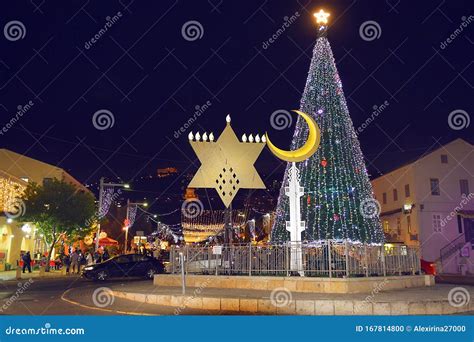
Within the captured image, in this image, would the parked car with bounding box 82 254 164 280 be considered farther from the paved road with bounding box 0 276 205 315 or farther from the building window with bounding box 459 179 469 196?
the building window with bounding box 459 179 469 196

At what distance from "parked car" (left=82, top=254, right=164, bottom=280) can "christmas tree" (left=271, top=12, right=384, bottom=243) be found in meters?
7.23

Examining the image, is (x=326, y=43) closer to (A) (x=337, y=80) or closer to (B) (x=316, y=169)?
(A) (x=337, y=80)

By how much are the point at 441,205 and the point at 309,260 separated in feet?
87.9

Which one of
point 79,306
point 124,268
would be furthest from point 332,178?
point 79,306

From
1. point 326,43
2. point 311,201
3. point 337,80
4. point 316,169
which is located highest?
point 326,43

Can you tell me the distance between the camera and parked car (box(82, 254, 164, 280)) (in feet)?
78.8

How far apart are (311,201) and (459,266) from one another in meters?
17.7

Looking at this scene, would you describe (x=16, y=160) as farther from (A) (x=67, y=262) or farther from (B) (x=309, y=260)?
(B) (x=309, y=260)

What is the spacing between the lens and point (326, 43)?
81.7 ft

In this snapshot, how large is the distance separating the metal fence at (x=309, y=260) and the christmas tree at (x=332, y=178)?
7.05 m

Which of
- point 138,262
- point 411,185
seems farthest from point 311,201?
point 411,185

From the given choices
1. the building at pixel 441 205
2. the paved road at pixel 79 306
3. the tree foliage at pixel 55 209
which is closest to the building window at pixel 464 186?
the building at pixel 441 205

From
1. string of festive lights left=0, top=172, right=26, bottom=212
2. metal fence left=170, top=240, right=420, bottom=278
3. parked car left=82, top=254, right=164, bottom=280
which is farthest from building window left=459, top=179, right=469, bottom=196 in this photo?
string of festive lights left=0, top=172, right=26, bottom=212

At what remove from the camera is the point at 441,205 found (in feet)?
121
